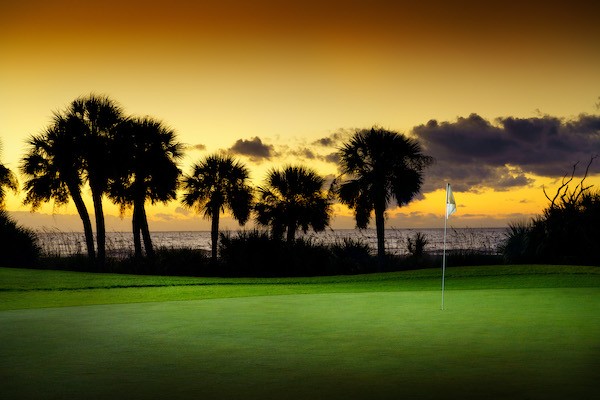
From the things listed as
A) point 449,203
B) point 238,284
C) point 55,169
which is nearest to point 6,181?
point 55,169

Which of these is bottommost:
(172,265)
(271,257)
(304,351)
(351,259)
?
(304,351)

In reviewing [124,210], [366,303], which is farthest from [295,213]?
[366,303]

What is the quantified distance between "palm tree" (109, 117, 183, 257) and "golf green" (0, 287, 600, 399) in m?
29.9

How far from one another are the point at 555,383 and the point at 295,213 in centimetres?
3748

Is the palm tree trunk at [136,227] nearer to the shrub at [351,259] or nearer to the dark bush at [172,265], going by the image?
the dark bush at [172,265]

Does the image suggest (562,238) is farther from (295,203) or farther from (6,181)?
(6,181)

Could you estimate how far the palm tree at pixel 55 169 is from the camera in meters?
41.8

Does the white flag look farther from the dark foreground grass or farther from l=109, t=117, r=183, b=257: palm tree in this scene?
l=109, t=117, r=183, b=257: palm tree

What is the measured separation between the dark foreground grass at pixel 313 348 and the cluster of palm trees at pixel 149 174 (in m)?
26.3

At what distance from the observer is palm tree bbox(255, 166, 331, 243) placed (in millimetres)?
44062

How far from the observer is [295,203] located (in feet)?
145

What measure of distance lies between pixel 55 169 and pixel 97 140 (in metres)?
2.77

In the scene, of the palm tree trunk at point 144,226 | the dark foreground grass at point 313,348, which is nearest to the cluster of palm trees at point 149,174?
the palm tree trunk at point 144,226

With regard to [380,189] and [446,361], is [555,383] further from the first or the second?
[380,189]
